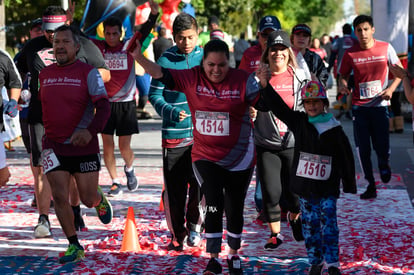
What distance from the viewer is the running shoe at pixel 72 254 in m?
6.65

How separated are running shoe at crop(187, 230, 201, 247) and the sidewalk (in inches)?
2.7

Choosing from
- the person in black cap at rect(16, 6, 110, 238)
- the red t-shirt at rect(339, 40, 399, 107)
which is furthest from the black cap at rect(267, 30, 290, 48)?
the red t-shirt at rect(339, 40, 399, 107)

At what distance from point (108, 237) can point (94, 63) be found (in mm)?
1690

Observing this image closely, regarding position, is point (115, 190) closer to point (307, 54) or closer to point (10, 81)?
point (10, 81)

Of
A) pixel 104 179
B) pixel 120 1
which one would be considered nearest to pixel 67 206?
pixel 104 179

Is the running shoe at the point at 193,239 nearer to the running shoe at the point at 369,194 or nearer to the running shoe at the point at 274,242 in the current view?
the running shoe at the point at 274,242

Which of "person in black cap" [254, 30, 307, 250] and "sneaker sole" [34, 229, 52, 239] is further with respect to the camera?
"sneaker sole" [34, 229, 52, 239]

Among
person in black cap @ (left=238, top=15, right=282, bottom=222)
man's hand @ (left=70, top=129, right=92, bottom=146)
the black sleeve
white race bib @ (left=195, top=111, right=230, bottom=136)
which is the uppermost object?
person in black cap @ (left=238, top=15, right=282, bottom=222)

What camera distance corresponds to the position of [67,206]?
6707mm

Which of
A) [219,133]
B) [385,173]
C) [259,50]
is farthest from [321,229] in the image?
[385,173]

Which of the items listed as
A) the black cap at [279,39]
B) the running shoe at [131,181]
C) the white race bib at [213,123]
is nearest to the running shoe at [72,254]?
the white race bib at [213,123]

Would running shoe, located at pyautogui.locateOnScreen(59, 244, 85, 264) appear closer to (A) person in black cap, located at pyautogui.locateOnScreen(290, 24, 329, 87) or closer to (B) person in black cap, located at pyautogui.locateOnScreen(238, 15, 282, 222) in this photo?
(B) person in black cap, located at pyautogui.locateOnScreen(238, 15, 282, 222)

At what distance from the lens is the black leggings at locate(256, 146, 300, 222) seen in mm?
7125

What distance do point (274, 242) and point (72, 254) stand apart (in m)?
1.83
